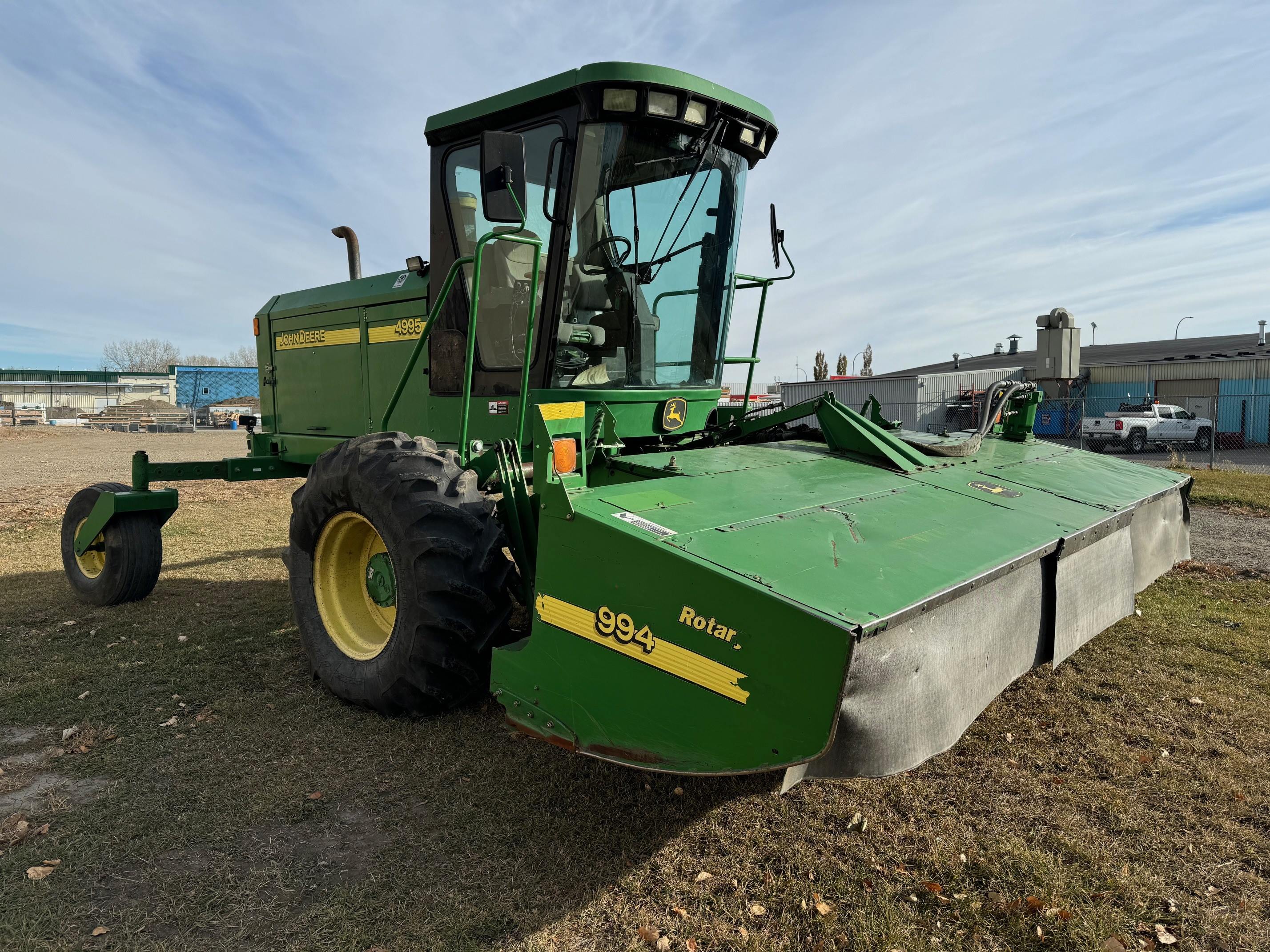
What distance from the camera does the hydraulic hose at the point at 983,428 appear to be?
13.9 feet

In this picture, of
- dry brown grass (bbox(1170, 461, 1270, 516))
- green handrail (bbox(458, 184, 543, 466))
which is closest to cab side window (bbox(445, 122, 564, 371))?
green handrail (bbox(458, 184, 543, 466))

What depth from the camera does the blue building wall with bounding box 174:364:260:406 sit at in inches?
1601

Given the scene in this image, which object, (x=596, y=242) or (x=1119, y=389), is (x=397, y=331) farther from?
(x=1119, y=389)

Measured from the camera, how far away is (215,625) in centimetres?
519

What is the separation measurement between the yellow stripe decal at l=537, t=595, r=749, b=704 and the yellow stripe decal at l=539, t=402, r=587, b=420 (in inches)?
28.0

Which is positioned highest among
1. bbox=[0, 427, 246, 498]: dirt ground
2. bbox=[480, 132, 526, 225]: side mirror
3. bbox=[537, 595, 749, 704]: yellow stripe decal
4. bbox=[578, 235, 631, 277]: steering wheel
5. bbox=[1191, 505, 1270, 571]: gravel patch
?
bbox=[480, 132, 526, 225]: side mirror

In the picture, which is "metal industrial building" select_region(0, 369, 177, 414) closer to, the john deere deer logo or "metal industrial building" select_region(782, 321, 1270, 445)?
"metal industrial building" select_region(782, 321, 1270, 445)

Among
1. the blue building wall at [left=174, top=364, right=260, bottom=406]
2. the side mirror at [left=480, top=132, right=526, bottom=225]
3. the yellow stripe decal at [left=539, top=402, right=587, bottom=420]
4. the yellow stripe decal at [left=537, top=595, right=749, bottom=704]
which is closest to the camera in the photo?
the yellow stripe decal at [left=537, top=595, right=749, bottom=704]

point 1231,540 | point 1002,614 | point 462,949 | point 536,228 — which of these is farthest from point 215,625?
point 1231,540

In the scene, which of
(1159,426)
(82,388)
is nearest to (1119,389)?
(1159,426)

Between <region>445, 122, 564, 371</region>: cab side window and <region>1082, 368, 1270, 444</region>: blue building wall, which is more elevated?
<region>445, 122, 564, 371</region>: cab side window

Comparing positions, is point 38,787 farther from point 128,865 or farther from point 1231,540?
point 1231,540

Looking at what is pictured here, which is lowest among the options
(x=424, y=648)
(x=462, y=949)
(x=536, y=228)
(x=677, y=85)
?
(x=462, y=949)

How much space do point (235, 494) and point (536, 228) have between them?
10059 millimetres
